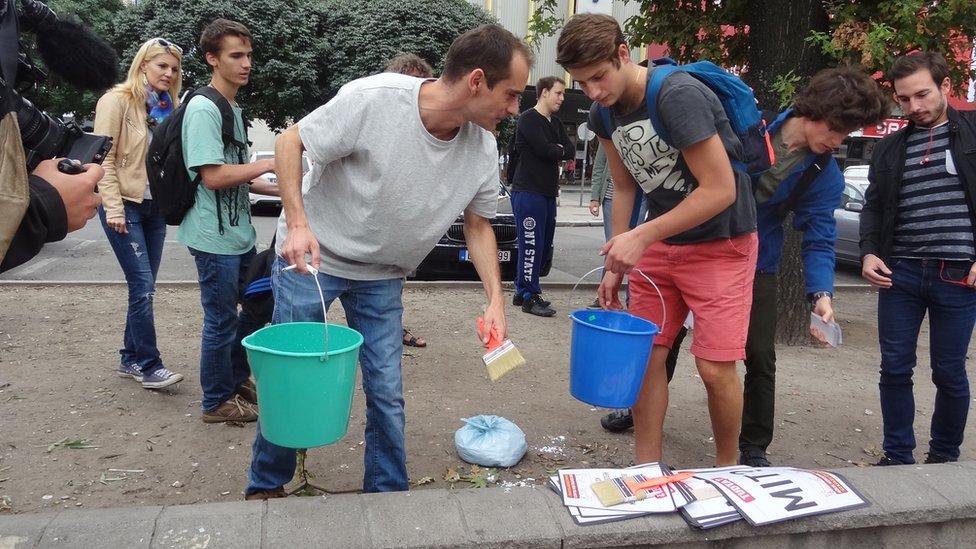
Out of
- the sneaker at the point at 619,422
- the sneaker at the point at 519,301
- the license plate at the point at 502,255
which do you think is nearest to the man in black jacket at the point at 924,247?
the sneaker at the point at 619,422

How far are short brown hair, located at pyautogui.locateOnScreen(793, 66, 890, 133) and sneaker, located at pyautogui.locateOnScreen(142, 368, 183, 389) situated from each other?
3.47 meters

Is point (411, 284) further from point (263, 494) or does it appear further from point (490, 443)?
point (263, 494)

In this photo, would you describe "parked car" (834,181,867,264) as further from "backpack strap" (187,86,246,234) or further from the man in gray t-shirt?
"backpack strap" (187,86,246,234)

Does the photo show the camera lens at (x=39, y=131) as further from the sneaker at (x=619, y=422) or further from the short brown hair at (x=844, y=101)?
the sneaker at (x=619, y=422)

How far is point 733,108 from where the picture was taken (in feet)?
9.43

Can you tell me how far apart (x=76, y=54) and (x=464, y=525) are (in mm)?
1753

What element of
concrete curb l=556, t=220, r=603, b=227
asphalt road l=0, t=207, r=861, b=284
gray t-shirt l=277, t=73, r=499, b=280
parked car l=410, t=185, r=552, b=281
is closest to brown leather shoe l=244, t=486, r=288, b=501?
gray t-shirt l=277, t=73, r=499, b=280

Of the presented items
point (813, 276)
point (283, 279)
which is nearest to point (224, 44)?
point (283, 279)

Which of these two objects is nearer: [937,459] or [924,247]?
[924,247]

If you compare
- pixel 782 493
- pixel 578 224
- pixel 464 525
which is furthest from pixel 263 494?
pixel 578 224

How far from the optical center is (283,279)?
8.70ft

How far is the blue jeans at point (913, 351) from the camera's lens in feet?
10.6

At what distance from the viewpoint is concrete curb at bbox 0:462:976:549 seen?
2.18 m

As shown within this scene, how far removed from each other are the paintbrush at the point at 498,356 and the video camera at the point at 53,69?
137 centimetres
